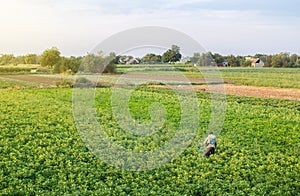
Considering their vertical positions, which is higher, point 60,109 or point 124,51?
point 124,51

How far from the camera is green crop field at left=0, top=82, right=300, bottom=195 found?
8.74m

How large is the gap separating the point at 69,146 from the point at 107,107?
1043 cm

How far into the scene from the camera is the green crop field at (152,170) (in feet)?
28.7

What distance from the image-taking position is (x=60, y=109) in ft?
69.9

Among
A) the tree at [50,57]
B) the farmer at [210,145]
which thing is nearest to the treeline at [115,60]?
the tree at [50,57]

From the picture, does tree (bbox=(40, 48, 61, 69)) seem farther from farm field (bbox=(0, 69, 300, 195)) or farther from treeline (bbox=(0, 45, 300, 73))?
farm field (bbox=(0, 69, 300, 195))

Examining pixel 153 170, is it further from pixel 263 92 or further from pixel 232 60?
pixel 232 60

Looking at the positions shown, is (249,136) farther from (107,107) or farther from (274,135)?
(107,107)

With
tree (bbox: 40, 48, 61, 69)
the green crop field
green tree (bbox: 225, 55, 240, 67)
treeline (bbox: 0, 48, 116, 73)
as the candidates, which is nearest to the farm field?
the green crop field

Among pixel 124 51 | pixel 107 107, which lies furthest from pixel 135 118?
pixel 124 51

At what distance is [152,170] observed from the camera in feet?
33.2

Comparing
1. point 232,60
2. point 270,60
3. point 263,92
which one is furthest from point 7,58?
point 263,92

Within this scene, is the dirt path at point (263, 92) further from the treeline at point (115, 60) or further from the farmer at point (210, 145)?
the farmer at point (210, 145)

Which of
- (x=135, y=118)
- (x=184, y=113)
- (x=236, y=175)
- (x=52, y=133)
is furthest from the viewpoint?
(x=184, y=113)
